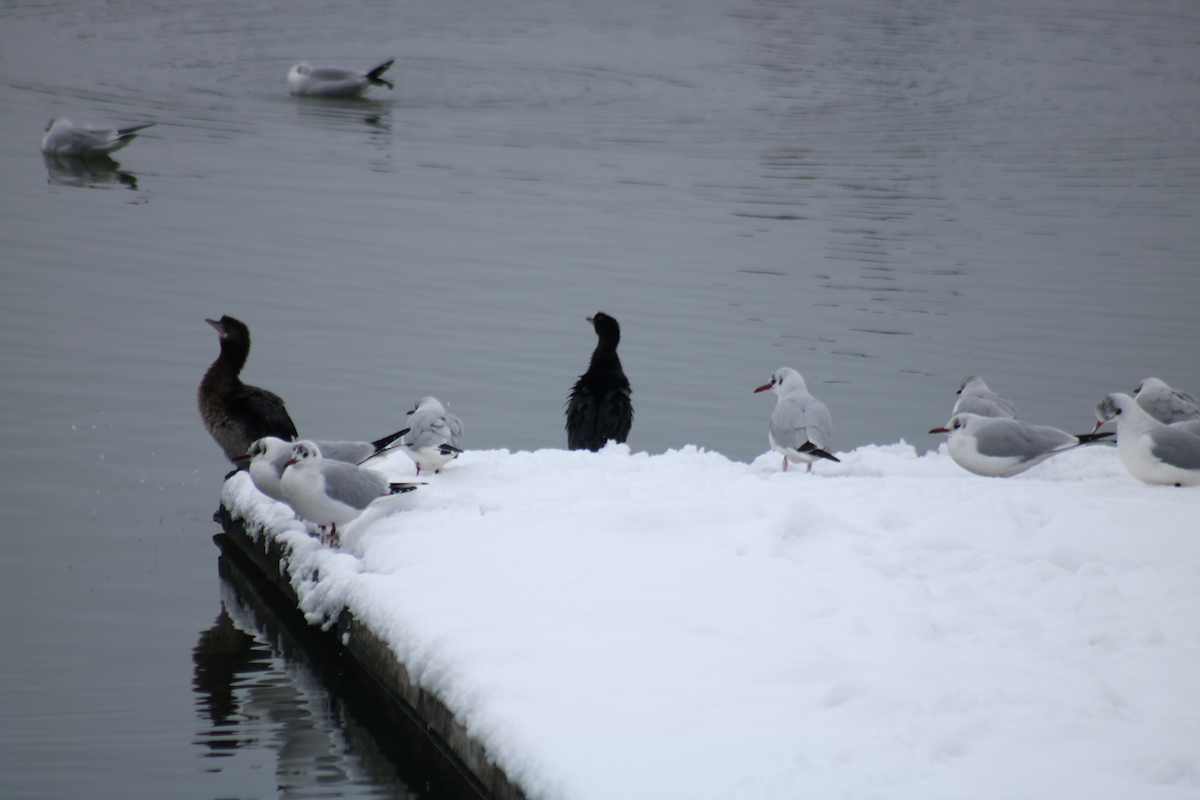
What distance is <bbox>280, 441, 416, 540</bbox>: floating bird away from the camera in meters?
6.07

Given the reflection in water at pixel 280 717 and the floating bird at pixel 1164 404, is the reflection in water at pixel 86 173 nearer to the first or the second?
the reflection in water at pixel 280 717

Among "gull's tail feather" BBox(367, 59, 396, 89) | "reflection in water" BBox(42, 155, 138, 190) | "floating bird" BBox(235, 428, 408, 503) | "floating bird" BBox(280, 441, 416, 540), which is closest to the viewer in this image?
"floating bird" BBox(280, 441, 416, 540)

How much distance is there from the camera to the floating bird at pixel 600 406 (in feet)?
30.0

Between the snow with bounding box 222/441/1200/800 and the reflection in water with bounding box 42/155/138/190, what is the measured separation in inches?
436

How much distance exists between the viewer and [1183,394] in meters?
8.28

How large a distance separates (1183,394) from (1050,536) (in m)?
3.08

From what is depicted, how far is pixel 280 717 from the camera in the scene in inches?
211

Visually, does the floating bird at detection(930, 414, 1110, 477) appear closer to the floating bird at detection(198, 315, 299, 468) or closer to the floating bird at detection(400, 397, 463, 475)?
the floating bird at detection(400, 397, 463, 475)

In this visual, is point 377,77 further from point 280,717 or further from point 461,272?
point 280,717

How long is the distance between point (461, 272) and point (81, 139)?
6673mm

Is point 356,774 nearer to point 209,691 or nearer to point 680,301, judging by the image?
point 209,691

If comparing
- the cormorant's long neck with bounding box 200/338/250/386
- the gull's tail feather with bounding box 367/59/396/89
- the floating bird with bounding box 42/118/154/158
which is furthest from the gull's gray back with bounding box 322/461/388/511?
the gull's tail feather with bounding box 367/59/396/89

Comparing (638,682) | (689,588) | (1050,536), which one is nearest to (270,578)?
(689,588)

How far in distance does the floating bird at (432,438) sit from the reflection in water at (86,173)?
435 inches
